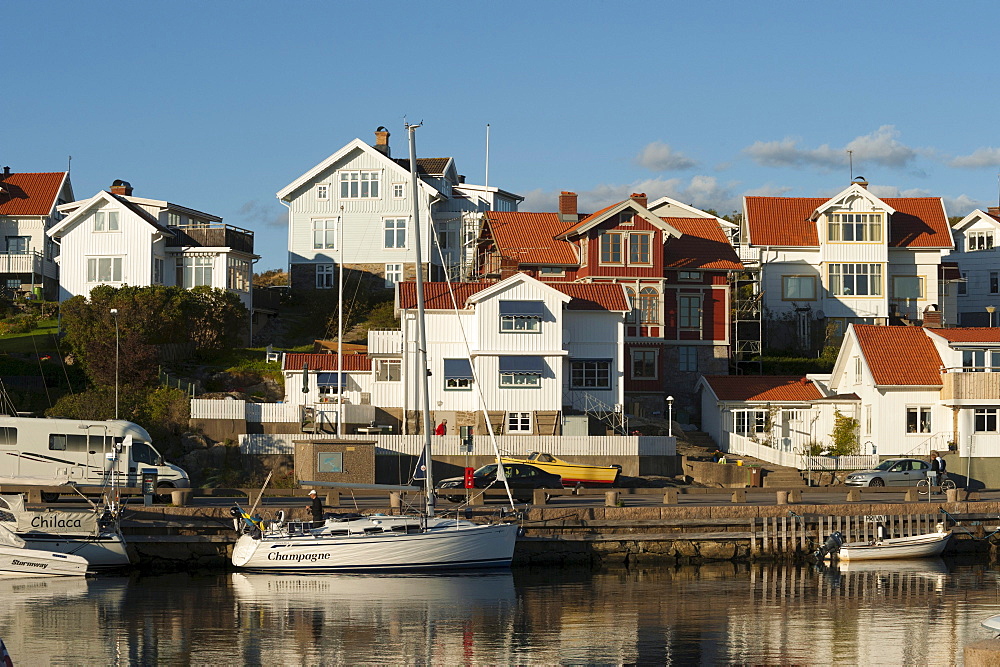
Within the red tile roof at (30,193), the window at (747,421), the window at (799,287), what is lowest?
the window at (747,421)

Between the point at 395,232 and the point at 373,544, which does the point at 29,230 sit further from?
the point at 373,544

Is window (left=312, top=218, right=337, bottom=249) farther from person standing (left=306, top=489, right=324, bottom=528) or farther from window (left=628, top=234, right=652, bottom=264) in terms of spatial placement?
person standing (left=306, top=489, right=324, bottom=528)

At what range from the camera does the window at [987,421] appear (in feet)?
188

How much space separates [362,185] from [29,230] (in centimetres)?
2033

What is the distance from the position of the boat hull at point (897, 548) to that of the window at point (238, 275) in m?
41.2

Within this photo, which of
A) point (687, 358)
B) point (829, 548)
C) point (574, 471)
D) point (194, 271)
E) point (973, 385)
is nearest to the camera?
point (829, 548)

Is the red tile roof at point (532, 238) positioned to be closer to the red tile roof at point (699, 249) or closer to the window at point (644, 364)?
the red tile roof at point (699, 249)

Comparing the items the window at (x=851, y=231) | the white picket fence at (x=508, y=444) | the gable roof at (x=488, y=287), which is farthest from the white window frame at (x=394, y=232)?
the white picket fence at (x=508, y=444)

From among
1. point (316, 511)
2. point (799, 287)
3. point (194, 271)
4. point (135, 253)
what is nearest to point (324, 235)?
point (194, 271)

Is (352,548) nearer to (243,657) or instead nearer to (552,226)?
(243,657)

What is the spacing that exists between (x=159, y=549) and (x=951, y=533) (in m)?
25.2

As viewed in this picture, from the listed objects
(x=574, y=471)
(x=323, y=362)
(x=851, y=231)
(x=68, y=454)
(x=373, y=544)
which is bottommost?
(x=373, y=544)

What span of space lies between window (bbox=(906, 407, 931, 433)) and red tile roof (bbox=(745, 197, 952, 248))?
18646 millimetres

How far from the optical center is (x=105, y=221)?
72062 mm
